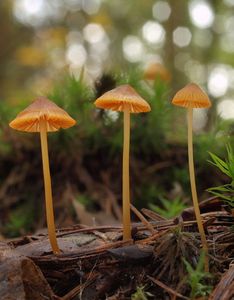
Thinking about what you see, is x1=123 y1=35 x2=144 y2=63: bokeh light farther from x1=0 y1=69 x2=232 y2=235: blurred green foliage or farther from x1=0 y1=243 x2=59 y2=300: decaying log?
x1=0 y1=243 x2=59 y2=300: decaying log

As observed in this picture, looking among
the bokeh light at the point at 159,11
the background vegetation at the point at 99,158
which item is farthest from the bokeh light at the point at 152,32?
the background vegetation at the point at 99,158

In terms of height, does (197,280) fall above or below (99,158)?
below

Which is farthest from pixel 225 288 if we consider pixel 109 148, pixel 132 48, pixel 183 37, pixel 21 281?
pixel 132 48

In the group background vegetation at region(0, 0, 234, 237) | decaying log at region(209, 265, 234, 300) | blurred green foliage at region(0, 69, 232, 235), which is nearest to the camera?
decaying log at region(209, 265, 234, 300)

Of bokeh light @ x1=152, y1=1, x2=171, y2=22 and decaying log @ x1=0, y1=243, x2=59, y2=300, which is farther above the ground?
bokeh light @ x1=152, y1=1, x2=171, y2=22

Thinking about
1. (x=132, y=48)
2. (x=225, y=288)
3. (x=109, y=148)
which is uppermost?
(x=132, y=48)

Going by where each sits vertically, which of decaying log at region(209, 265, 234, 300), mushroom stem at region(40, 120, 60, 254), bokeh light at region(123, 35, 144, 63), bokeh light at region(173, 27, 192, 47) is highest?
bokeh light at region(123, 35, 144, 63)

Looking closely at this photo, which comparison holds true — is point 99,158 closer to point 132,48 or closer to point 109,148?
point 109,148

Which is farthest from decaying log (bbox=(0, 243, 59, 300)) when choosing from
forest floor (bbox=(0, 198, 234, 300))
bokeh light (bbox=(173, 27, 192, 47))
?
bokeh light (bbox=(173, 27, 192, 47))

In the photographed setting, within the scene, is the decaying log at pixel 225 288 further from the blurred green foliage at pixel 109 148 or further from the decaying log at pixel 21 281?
the blurred green foliage at pixel 109 148
